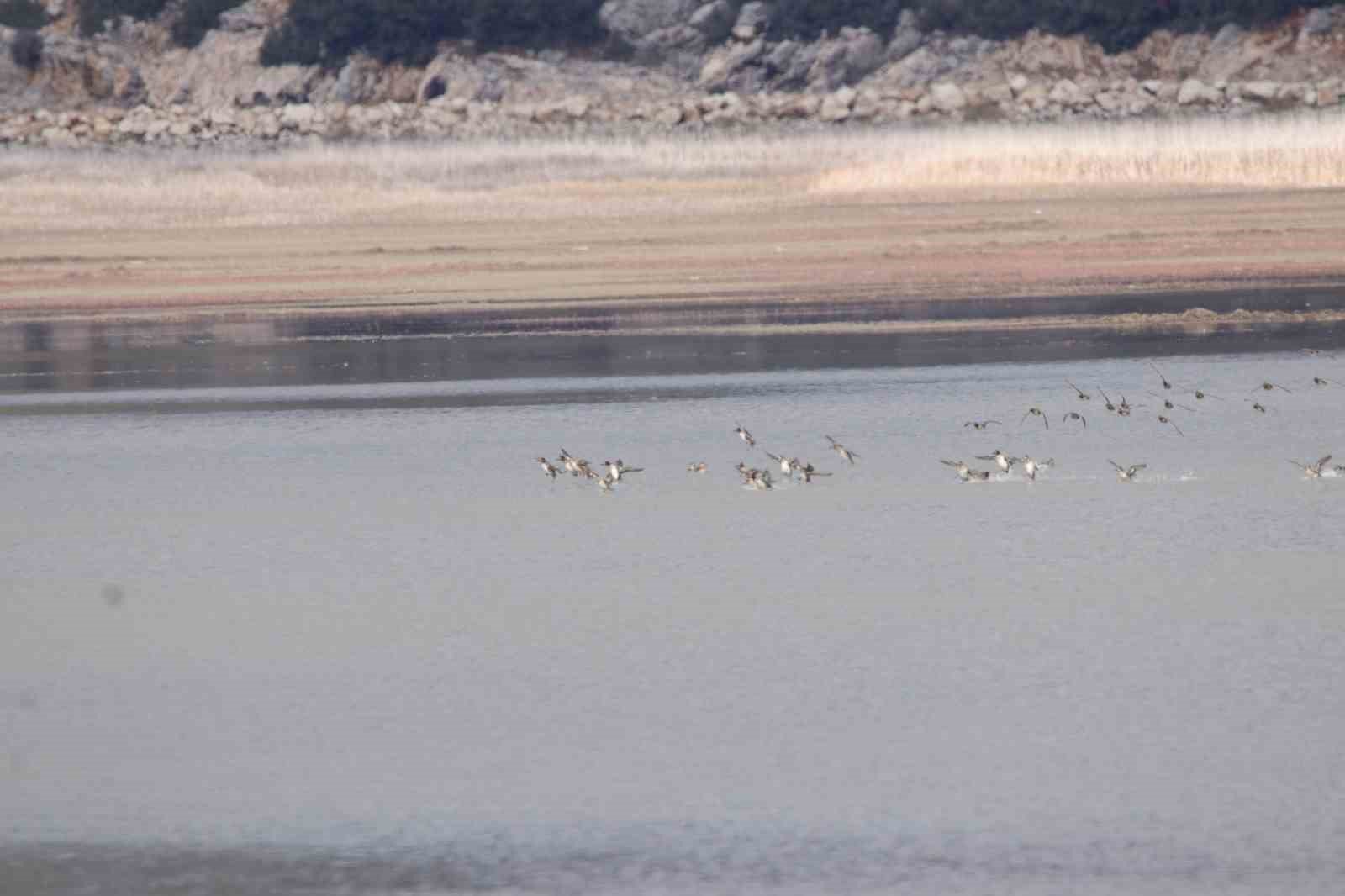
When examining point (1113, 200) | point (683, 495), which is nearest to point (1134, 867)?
point (683, 495)

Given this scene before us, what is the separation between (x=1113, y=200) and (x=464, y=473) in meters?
18.1

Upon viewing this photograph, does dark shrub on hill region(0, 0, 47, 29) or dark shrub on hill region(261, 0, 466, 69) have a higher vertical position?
dark shrub on hill region(0, 0, 47, 29)

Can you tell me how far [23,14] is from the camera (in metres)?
60.8

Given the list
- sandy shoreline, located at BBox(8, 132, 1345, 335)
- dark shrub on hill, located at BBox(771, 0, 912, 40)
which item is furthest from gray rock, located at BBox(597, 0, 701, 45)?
sandy shoreline, located at BBox(8, 132, 1345, 335)

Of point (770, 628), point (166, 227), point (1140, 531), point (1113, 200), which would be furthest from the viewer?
point (166, 227)

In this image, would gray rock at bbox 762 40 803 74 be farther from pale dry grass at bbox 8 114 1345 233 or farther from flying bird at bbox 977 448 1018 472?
flying bird at bbox 977 448 1018 472

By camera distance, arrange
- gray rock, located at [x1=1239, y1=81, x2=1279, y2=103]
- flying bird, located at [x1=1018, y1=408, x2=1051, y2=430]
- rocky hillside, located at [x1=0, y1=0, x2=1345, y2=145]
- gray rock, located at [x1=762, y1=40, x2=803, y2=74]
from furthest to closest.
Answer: gray rock, located at [x1=762, y1=40, x2=803, y2=74], rocky hillside, located at [x1=0, y1=0, x2=1345, y2=145], gray rock, located at [x1=1239, y1=81, x2=1279, y2=103], flying bird, located at [x1=1018, y1=408, x2=1051, y2=430]

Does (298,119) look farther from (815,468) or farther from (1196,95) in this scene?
(815,468)

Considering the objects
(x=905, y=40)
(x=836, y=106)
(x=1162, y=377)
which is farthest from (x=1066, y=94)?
(x=1162, y=377)

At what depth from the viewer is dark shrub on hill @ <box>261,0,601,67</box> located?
2196 inches

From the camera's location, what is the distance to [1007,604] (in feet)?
29.1

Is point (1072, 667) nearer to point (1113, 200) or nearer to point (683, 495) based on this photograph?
point (683, 495)

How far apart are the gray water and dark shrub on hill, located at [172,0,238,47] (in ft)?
154

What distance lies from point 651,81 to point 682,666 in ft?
154
